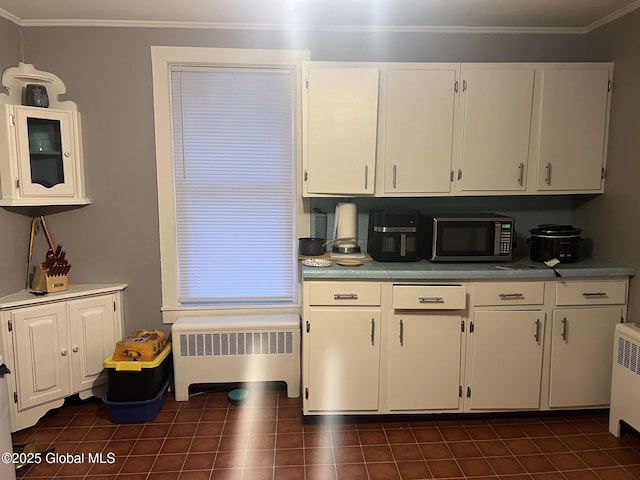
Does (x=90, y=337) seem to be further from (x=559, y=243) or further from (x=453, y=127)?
(x=559, y=243)

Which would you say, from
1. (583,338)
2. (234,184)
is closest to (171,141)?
(234,184)

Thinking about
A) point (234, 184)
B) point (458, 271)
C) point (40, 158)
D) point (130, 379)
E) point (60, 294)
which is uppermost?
point (40, 158)

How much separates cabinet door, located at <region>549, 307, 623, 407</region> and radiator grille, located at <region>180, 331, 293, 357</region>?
5.35 feet

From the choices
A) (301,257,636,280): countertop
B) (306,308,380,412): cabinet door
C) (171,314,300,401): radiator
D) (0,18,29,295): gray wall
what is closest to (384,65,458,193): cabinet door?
(301,257,636,280): countertop

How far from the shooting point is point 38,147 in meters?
2.68

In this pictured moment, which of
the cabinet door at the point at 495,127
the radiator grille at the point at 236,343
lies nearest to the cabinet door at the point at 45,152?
the radiator grille at the point at 236,343

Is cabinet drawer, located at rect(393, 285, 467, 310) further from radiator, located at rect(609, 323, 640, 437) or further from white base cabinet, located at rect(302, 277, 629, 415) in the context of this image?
radiator, located at rect(609, 323, 640, 437)

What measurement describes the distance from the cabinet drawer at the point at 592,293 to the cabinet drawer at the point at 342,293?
1.08m

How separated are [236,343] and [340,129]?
1.52m

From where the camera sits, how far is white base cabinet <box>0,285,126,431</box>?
253cm

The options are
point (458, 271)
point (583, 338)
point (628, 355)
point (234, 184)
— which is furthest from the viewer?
point (234, 184)

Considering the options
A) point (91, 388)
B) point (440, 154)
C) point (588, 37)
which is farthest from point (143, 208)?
point (588, 37)

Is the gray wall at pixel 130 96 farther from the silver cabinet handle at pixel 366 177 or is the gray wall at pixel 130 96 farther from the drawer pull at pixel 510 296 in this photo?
the drawer pull at pixel 510 296

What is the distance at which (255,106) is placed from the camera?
2.96 metres
